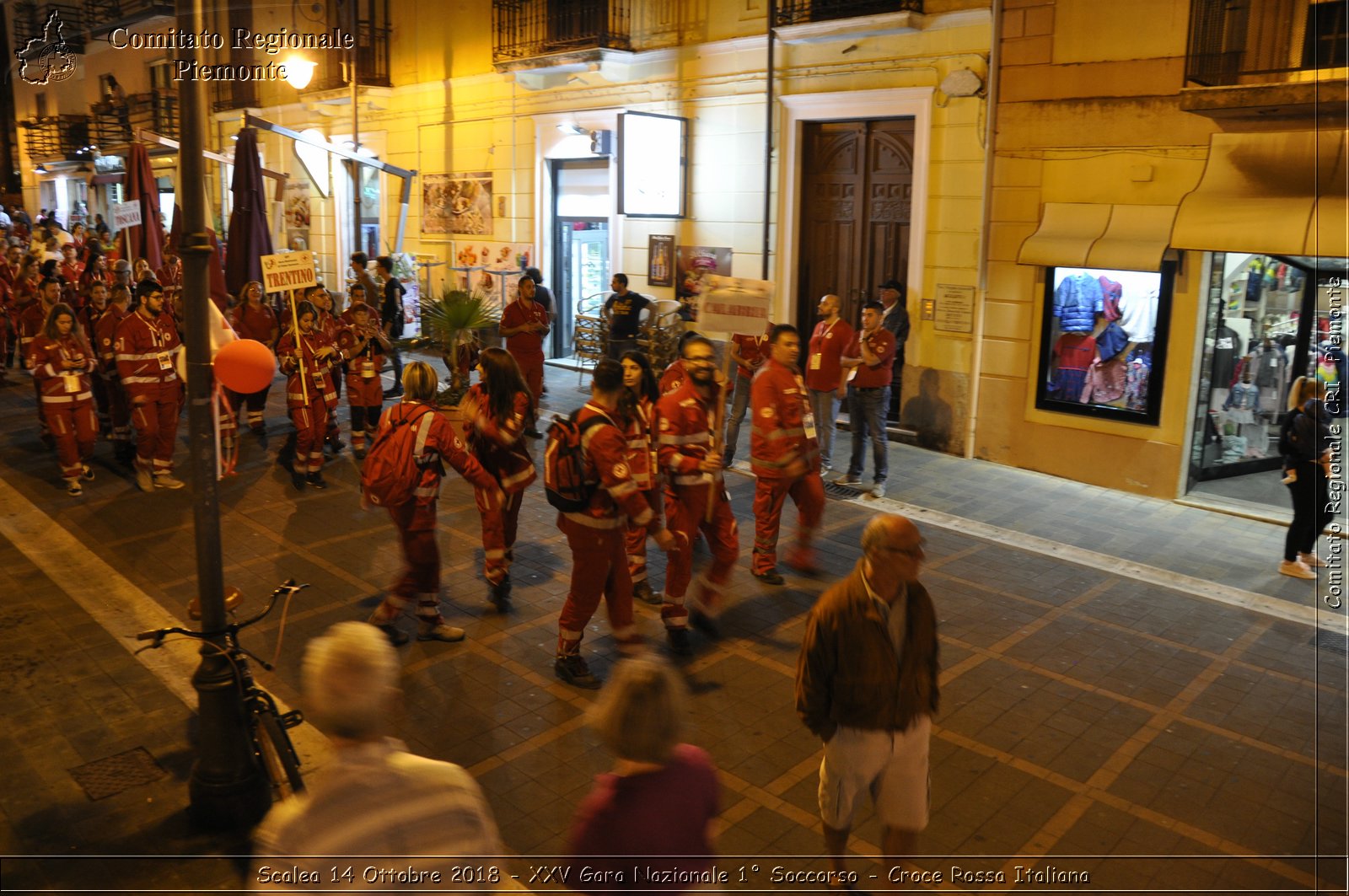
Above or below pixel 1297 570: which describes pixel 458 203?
above

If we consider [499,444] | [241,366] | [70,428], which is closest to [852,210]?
[499,444]

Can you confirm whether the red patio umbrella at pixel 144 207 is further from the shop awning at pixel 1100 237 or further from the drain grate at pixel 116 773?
the shop awning at pixel 1100 237

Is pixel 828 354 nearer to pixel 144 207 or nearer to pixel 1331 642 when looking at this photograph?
pixel 1331 642

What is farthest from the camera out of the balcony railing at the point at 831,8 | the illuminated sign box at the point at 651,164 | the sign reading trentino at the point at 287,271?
the illuminated sign box at the point at 651,164

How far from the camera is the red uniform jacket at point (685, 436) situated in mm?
7539

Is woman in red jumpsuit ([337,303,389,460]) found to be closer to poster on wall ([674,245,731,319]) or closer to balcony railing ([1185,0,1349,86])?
poster on wall ([674,245,731,319])

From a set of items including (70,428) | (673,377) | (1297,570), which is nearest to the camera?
(673,377)

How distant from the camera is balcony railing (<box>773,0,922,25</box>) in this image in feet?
43.1

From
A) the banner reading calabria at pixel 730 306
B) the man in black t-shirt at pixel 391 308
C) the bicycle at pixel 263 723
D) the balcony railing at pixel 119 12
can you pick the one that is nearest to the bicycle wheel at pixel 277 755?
the bicycle at pixel 263 723

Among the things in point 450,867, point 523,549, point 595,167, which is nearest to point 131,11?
point 595,167

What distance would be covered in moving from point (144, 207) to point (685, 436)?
492 inches

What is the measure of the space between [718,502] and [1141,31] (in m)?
7.67

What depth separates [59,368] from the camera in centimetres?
1104

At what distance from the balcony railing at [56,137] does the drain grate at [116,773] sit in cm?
3711
